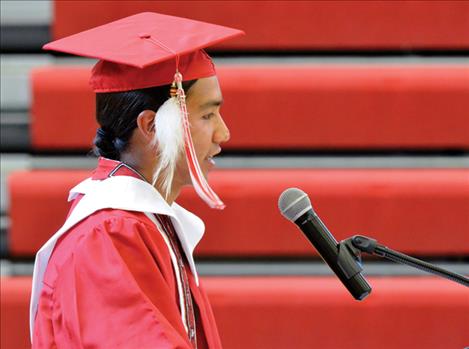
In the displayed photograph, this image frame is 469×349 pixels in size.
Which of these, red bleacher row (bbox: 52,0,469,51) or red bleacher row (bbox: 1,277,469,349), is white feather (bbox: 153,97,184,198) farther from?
red bleacher row (bbox: 52,0,469,51)

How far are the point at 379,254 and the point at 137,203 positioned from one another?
409 mm

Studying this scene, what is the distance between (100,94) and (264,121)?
123 centimetres

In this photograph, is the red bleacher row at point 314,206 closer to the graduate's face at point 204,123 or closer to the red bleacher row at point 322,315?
the red bleacher row at point 322,315

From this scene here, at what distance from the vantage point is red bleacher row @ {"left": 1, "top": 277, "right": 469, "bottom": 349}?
267 centimetres

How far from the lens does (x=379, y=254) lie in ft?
4.33

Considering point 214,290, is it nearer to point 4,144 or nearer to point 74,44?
point 4,144

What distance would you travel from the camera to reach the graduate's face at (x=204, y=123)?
1.55 m

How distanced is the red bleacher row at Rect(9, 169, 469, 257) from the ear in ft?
3.75

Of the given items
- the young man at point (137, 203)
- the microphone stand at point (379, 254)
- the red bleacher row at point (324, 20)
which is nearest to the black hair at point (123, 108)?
the young man at point (137, 203)

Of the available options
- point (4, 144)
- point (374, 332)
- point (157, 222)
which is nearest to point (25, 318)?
point (4, 144)

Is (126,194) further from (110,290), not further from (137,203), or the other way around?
(110,290)

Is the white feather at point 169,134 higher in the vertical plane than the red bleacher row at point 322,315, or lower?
higher

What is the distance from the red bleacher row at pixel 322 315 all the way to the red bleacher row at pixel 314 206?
4.7 inches

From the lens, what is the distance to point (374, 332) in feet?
8.79
